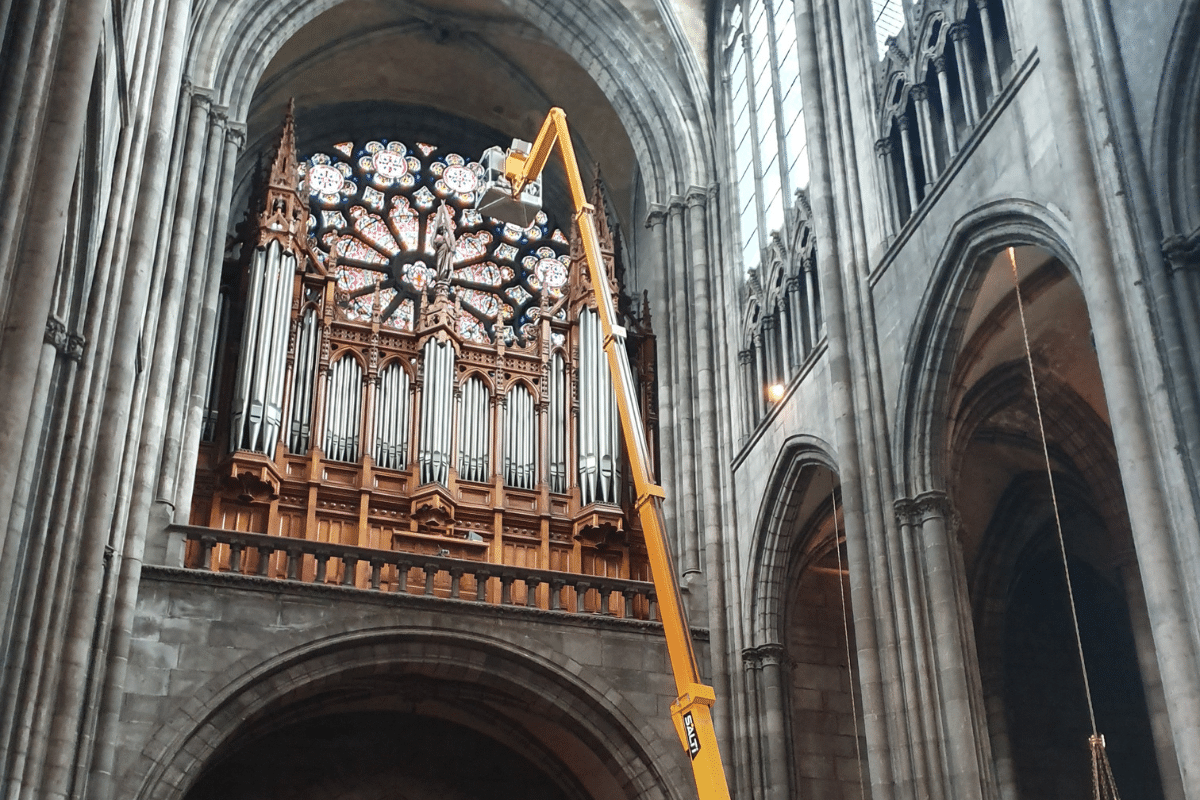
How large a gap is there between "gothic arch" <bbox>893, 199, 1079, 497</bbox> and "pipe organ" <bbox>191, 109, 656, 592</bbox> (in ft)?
20.6

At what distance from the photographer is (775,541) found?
15102 mm

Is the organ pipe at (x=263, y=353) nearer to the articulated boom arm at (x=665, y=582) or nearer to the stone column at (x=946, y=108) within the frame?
the articulated boom arm at (x=665, y=582)

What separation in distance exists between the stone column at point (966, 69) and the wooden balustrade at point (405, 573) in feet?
22.1

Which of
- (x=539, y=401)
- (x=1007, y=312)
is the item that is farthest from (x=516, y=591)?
(x=1007, y=312)

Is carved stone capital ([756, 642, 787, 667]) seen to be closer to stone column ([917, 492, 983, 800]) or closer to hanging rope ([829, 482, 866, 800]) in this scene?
hanging rope ([829, 482, 866, 800])

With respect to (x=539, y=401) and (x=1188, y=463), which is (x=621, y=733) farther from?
(x=1188, y=463)

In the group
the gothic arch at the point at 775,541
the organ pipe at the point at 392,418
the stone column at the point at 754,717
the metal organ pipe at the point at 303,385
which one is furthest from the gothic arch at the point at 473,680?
the metal organ pipe at the point at 303,385

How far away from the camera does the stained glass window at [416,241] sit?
20.5 metres

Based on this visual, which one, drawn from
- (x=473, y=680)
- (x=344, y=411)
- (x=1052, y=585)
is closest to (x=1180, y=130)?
(x=473, y=680)

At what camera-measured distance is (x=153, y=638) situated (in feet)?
44.3

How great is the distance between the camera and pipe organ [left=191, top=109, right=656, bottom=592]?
1703 centimetres

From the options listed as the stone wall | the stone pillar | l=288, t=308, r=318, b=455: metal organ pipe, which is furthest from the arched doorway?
l=288, t=308, r=318, b=455: metal organ pipe

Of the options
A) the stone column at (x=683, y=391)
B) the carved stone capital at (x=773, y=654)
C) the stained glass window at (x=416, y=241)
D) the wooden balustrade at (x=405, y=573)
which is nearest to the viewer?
the wooden balustrade at (x=405, y=573)

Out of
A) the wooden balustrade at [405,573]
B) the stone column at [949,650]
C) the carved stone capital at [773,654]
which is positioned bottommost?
the stone column at [949,650]
